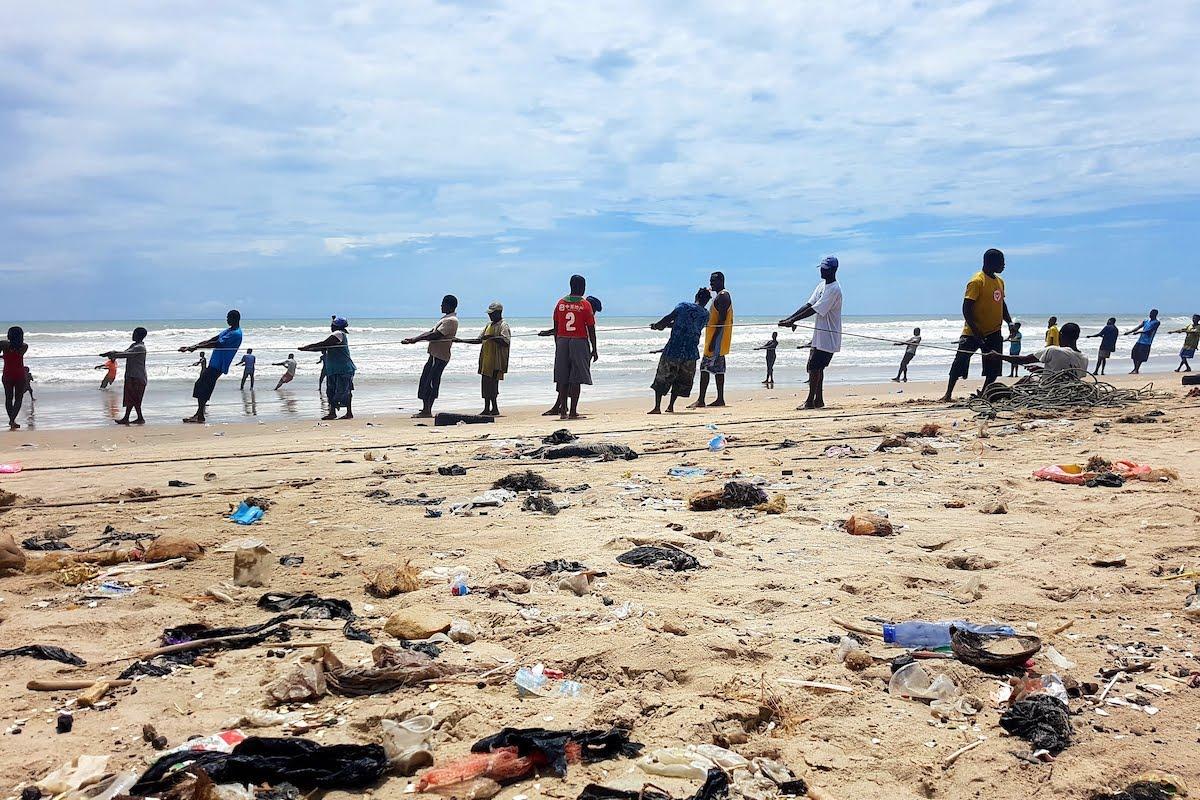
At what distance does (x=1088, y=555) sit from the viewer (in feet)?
12.4

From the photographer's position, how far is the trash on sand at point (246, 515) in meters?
4.83

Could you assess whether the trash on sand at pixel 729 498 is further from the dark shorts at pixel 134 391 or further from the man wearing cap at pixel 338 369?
the dark shorts at pixel 134 391

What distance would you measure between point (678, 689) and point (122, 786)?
1.53 meters

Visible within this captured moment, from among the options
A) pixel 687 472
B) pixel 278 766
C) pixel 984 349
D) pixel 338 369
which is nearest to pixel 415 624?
pixel 278 766

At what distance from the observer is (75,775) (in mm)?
2115

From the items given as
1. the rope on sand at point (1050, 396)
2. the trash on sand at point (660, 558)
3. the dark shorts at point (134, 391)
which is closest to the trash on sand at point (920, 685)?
the trash on sand at point (660, 558)

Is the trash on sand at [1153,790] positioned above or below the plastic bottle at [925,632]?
below

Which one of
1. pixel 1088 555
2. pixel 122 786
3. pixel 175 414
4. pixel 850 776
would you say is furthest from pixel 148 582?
pixel 175 414

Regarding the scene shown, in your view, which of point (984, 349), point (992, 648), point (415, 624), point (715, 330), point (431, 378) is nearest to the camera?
point (992, 648)

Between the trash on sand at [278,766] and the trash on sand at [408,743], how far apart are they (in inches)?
1.1

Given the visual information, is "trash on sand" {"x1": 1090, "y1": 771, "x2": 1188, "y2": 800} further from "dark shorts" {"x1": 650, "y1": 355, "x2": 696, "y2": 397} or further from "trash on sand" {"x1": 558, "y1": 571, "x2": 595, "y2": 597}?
"dark shorts" {"x1": 650, "y1": 355, "x2": 696, "y2": 397}

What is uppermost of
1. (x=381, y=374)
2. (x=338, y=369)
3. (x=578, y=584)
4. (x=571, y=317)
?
(x=571, y=317)

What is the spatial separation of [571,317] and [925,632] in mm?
7758

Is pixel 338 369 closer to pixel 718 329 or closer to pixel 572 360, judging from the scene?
pixel 572 360
